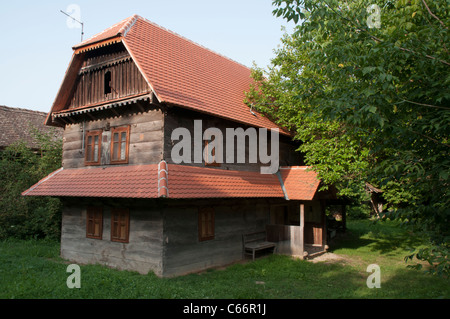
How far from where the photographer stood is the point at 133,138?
11508 millimetres

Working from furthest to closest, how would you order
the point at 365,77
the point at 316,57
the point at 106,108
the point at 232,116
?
1. the point at 232,116
2. the point at 106,108
3. the point at 316,57
4. the point at 365,77

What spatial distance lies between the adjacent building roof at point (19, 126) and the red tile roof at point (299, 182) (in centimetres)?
1549

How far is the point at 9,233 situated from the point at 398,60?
60.0 feet

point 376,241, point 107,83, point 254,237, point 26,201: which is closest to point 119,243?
point 254,237

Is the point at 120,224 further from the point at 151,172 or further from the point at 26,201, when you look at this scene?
the point at 26,201

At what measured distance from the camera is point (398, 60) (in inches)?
228

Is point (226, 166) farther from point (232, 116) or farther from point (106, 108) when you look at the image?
point (106, 108)

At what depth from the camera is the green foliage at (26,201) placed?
54.2 ft

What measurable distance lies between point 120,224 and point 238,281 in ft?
14.7

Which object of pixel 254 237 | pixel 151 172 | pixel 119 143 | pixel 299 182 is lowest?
pixel 254 237

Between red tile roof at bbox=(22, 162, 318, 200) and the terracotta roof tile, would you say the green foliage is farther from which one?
the terracotta roof tile

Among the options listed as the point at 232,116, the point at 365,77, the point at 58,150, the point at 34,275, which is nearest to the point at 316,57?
the point at 365,77

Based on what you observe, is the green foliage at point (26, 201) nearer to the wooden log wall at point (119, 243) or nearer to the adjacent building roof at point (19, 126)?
the adjacent building roof at point (19, 126)

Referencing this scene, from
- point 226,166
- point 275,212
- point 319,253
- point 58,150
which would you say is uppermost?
point 58,150
